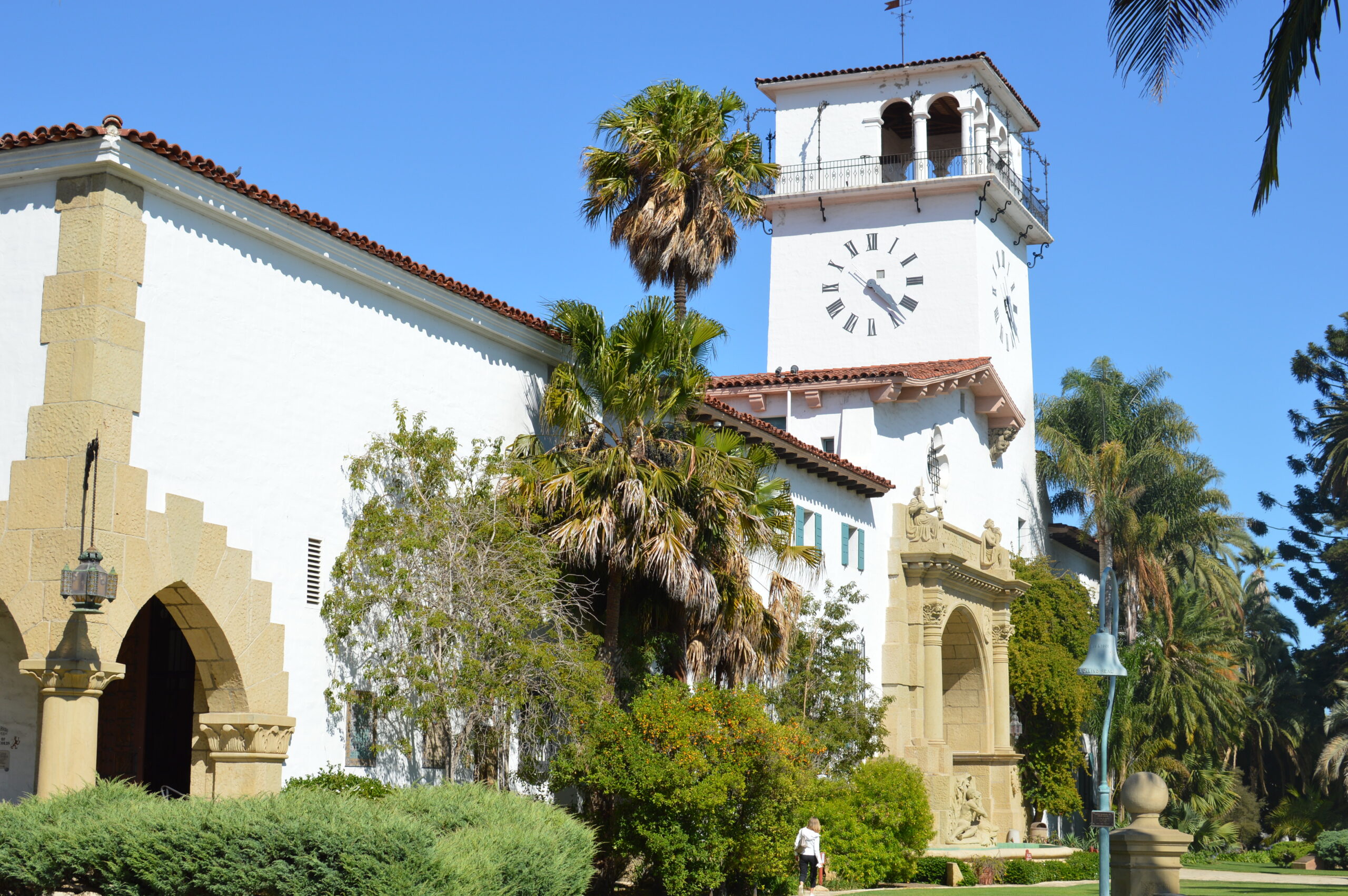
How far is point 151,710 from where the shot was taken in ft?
68.3

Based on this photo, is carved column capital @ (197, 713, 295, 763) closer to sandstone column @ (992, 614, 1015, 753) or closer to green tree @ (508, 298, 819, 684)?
green tree @ (508, 298, 819, 684)

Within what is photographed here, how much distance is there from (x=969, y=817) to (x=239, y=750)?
24701 millimetres

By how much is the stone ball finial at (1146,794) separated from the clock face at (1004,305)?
3194cm

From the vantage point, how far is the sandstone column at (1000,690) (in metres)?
41.3

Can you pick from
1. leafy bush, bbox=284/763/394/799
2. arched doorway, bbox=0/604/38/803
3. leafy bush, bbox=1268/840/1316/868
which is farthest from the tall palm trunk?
leafy bush, bbox=1268/840/1316/868

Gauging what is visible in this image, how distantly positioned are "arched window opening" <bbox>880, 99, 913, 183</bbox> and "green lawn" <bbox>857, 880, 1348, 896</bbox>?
2242cm

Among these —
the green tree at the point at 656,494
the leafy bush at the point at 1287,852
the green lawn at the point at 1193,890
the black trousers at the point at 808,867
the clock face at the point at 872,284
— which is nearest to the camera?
the green tree at the point at 656,494

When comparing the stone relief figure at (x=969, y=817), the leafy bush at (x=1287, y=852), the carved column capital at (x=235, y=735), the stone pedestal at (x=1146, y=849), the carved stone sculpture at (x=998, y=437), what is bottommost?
the leafy bush at (x=1287, y=852)

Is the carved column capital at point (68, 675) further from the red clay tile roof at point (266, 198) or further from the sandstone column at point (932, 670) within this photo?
the sandstone column at point (932, 670)

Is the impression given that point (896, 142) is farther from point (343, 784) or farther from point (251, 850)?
point (251, 850)

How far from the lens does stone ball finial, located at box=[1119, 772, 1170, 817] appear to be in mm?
14977

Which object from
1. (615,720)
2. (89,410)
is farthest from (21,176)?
(615,720)

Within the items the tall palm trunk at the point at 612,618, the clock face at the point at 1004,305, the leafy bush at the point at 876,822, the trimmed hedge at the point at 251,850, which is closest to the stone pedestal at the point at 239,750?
the trimmed hedge at the point at 251,850

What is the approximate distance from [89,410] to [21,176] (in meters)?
3.09
